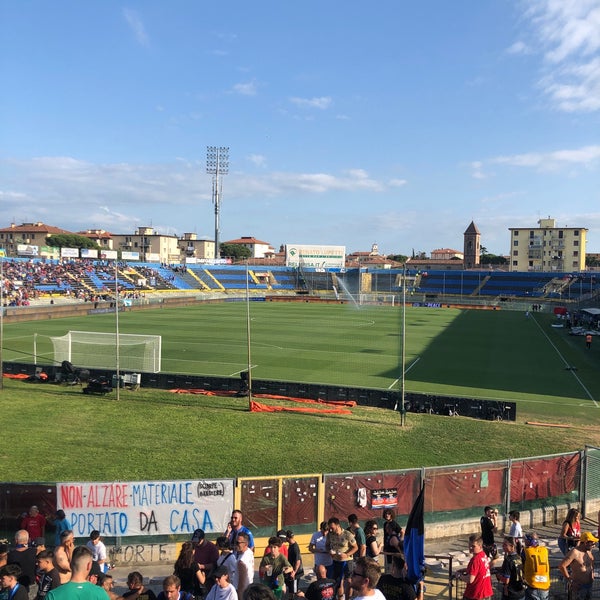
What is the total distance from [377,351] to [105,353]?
19878 mm

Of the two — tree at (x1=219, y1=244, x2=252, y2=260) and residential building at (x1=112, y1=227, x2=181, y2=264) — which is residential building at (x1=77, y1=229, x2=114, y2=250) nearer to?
residential building at (x1=112, y1=227, x2=181, y2=264)

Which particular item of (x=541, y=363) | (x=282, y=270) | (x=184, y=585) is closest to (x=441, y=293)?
(x=282, y=270)

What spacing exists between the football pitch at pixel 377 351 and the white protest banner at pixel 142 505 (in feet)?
39.4

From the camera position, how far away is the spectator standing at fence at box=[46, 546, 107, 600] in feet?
15.8

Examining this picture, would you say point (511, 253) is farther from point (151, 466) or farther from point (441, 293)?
point (151, 466)

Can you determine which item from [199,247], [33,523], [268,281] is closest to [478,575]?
[33,523]

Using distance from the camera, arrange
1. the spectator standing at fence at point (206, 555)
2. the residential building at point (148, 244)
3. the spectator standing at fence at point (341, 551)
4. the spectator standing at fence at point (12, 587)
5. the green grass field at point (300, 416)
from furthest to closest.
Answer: the residential building at point (148, 244)
the green grass field at point (300, 416)
the spectator standing at fence at point (206, 555)
the spectator standing at fence at point (341, 551)
the spectator standing at fence at point (12, 587)

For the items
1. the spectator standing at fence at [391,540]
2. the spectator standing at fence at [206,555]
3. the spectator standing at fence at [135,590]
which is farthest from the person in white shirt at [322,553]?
the spectator standing at fence at [135,590]

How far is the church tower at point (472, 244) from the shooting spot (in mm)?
158875

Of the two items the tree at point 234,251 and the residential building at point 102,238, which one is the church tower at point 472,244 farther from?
the residential building at point 102,238

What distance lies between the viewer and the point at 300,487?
1147cm

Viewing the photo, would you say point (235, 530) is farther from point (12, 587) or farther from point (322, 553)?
point (12, 587)

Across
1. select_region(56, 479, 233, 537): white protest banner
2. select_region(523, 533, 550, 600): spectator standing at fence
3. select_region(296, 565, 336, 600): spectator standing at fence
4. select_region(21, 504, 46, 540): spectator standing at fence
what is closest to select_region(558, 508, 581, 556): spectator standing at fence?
select_region(523, 533, 550, 600): spectator standing at fence

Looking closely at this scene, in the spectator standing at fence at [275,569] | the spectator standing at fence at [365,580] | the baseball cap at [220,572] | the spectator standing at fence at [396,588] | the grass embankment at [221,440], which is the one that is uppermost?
the spectator standing at fence at [365,580]
